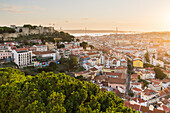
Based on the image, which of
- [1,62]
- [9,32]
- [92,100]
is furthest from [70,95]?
[9,32]

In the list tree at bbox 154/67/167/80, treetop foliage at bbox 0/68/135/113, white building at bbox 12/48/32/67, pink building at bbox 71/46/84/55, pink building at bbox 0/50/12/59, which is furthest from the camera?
pink building at bbox 71/46/84/55

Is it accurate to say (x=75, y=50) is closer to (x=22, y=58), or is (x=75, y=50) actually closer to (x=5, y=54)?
(x=22, y=58)

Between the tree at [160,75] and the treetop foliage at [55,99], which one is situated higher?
the treetop foliage at [55,99]

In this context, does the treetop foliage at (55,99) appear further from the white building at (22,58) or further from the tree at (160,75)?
the tree at (160,75)

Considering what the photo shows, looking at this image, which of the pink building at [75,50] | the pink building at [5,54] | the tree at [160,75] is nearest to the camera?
the tree at [160,75]

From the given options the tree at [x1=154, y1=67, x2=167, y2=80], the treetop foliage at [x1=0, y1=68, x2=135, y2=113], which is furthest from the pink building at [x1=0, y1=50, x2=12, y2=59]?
the tree at [x1=154, y1=67, x2=167, y2=80]

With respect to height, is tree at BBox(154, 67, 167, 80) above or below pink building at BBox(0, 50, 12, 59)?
below

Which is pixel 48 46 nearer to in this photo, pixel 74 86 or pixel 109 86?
pixel 109 86

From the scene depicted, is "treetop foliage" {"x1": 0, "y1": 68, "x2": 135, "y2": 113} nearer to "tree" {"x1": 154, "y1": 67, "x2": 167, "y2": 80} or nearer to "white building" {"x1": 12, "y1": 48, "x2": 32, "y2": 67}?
"white building" {"x1": 12, "y1": 48, "x2": 32, "y2": 67}

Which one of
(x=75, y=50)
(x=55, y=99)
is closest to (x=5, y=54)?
(x=75, y=50)

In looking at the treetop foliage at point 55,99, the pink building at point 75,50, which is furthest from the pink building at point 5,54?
the treetop foliage at point 55,99

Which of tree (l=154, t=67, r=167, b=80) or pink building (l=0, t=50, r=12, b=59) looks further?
pink building (l=0, t=50, r=12, b=59)
